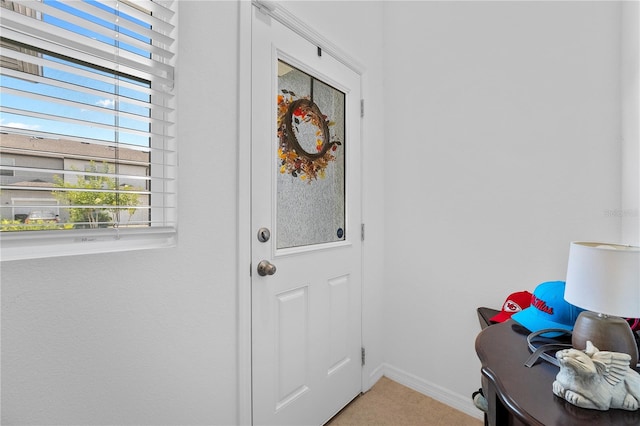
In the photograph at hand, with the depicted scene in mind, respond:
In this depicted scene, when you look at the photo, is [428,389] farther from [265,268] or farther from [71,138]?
[71,138]

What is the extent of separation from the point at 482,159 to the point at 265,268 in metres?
1.37

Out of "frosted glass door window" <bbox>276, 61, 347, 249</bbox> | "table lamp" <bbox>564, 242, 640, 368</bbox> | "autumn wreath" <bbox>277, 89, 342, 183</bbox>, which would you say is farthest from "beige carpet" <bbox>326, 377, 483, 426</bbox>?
"autumn wreath" <bbox>277, 89, 342, 183</bbox>

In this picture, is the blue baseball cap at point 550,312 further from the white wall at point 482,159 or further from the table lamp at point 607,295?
the white wall at point 482,159

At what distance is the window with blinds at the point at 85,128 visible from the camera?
0.79 m

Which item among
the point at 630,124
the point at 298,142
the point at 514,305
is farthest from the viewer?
the point at 298,142

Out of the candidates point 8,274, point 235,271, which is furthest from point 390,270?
point 8,274

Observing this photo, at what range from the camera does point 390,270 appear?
84.1 inches

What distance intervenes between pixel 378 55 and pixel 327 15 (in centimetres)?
59

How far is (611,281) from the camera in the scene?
0.74 m

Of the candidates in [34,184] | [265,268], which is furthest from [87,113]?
[265,268]

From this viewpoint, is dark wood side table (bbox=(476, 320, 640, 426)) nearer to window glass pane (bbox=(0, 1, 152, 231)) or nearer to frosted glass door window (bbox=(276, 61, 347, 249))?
frosted glass door window (bbox=(276, 61, 347, 249))

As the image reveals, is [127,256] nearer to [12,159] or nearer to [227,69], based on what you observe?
[12,159]

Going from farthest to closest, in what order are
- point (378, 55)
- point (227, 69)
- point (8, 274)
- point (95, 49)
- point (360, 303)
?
point (378, 55) < point (360, 303) < point (227, 69) < point (95, 49) < point (8, 274)

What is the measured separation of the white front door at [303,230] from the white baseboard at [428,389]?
1.02 ft
